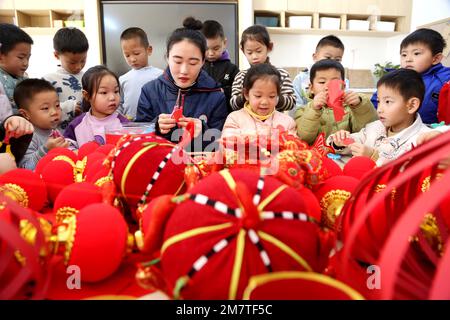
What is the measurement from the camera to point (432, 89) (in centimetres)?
150

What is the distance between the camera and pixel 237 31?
3.38 m

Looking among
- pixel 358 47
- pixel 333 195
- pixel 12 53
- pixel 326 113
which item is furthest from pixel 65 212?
pixel 358 47

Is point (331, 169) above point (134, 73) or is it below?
below

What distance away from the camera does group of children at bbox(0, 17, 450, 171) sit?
100cm

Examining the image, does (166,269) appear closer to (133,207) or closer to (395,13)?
(133,207)

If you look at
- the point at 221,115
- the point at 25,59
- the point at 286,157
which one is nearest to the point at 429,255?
the point at 286,157

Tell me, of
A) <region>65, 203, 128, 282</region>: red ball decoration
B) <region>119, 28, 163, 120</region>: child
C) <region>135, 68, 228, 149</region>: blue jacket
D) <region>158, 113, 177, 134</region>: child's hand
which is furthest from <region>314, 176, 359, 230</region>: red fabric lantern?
<region>119, 28, 163, 120</region>: child

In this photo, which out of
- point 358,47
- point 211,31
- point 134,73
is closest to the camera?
point 211,31

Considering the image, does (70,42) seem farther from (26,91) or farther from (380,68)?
(380,68)

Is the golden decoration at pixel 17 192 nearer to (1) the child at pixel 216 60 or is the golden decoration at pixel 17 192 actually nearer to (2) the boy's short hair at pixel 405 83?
(2) the boy's short hair at pixel 405 83

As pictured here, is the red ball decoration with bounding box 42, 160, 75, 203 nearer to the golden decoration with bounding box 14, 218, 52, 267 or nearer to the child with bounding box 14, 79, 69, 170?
the golden decoration with bounding box 14, 218, 52, 267

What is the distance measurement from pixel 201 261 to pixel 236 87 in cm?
124

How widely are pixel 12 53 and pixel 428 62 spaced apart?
170 cm

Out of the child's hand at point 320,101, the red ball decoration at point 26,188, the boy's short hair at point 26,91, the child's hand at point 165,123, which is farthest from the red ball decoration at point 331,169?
the boy's short hair at point 26,91
